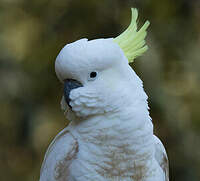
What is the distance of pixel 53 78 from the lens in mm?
2805

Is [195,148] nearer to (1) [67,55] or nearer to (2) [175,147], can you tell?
(2) [175,147]

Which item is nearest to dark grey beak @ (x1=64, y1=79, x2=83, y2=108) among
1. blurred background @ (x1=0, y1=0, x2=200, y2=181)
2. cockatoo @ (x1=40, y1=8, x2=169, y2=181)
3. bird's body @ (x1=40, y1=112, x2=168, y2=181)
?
cockatoo @ (x1=40, y1=8, x2=169, y2=181)

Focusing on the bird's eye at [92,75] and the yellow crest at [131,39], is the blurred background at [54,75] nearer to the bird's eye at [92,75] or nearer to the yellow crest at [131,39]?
the yellow crest at [131,39]

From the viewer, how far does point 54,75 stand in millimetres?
2795

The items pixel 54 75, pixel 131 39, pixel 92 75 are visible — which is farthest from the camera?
pixel 54 75

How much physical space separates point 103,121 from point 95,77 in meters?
0.14

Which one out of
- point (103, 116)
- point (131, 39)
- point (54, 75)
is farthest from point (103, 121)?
point (54, 75)

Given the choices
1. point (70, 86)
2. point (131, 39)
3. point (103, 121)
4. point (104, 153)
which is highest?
point (131, 39)

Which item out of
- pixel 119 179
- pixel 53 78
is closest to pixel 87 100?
pixel 119 179

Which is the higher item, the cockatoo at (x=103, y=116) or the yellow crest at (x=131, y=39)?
the yellow crest at (x=131, y=39)

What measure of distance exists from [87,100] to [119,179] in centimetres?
29

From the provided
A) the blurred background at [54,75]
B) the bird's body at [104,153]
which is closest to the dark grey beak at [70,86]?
the bird's body at [104,153]

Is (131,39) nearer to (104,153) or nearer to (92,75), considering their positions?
(92,75)

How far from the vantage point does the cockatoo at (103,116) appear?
1159 millimetres
